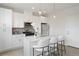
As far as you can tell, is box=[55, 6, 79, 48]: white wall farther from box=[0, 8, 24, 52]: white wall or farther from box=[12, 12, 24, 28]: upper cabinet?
box=[0, 8, 24, 52]: white wall

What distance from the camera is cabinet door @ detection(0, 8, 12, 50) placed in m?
1.86

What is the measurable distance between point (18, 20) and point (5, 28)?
15.2 inches

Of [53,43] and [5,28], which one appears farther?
[5,28]

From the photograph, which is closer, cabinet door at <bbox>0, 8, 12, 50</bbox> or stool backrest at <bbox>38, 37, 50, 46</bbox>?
cabinet door at <bbox>0, 8, 12, 50</bbox>

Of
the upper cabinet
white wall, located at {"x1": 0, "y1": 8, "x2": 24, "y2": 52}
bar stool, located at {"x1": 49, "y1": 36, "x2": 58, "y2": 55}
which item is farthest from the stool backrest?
the upper cabinet

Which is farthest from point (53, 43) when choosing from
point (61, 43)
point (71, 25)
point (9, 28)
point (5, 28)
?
point (5, 28)

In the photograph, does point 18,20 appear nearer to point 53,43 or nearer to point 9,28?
point 9,28

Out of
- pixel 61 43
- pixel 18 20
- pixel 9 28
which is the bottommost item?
pixel 61 43

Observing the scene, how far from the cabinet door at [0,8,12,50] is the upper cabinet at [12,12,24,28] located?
9 cm

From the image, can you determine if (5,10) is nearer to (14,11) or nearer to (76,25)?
(14,11)

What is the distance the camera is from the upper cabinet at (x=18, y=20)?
2002 millimetres

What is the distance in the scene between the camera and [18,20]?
80.5 inches

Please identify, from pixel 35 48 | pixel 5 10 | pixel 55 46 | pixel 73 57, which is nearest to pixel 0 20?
pixel 5 10

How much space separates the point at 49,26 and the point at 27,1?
81 cm
